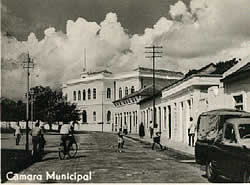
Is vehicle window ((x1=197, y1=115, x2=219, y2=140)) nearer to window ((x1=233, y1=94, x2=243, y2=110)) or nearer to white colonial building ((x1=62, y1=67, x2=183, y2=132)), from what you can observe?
window ((x1=233, y1=94, x2=243, y2=110))

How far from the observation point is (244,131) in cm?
887

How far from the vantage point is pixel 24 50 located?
11.5m

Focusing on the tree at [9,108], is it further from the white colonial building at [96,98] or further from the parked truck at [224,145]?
the white colonial building at [96,98]

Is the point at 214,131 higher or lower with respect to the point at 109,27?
lower

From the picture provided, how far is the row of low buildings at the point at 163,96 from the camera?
1705cm

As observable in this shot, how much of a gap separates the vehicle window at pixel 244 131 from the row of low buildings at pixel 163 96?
6069 millimetres

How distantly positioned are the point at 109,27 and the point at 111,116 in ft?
152

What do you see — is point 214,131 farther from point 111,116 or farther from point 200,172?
point 111,116

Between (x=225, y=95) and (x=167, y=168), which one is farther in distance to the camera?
(x=225, y=95)

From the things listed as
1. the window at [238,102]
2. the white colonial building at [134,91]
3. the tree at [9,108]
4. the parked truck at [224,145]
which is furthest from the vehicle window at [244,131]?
the white colonial building at [134,91]

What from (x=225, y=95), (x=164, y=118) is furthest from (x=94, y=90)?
(x=225, y=95)

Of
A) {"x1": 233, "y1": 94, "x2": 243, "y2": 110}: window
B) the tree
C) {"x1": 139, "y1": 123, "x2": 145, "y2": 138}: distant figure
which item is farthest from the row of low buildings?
the tree

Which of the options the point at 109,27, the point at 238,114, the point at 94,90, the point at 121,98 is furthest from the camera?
the point at 121,98

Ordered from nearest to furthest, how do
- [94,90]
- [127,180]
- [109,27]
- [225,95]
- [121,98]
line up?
[127,180], [109,27], [225,95], [94,90], [121,98]
